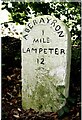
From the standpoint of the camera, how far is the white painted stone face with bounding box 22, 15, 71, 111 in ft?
13.5

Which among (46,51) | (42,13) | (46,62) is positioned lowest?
(46,62)

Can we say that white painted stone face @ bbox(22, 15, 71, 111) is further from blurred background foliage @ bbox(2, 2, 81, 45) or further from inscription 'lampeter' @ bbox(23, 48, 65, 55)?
blurred background foliage @ bbox(2, 2, 81, 45)

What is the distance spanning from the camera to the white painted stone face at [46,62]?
13.5ft

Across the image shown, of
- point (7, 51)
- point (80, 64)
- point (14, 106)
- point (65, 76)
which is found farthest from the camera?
point (7, 51)

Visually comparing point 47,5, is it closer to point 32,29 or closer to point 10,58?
point 10,58

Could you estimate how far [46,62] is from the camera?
4.21 meters

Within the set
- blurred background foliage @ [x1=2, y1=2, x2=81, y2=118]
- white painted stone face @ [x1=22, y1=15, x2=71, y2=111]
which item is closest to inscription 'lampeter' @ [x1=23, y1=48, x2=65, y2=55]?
white painted stone face @ [x1=22, y1=15, x2=71, y2=111]

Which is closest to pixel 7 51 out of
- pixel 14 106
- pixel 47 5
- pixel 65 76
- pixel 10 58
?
pixel 10 58

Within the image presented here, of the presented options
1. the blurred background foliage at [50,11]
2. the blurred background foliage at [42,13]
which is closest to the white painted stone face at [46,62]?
the blurred background foliage at [42,13]

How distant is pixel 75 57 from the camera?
17.7 feet

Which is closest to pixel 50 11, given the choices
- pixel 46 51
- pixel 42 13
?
pixel 42 13

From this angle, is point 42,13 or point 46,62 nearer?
point 46,62

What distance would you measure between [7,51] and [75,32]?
1.00m

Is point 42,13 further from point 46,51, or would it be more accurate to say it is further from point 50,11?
point 46,51
